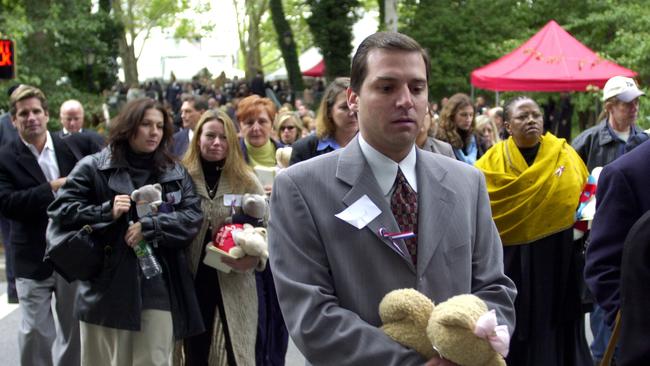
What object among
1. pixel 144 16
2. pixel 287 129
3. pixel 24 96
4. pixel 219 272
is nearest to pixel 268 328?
pixel 219 272

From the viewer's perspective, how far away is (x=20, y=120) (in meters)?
6.61

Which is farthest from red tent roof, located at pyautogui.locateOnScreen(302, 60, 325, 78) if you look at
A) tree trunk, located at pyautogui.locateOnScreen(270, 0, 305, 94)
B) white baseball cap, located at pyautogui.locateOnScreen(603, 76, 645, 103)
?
white baseball cap, located at pyautogui.locateOnScreen(603, 76, 645, 103)

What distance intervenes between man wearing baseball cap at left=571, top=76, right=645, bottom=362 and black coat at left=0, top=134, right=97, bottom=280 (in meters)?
4.30

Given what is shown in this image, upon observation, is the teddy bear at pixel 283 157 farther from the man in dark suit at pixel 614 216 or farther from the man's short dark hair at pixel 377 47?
the man's short dark hair at pixel 377 47

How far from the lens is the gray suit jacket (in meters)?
2.67

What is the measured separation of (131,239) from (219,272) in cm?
73

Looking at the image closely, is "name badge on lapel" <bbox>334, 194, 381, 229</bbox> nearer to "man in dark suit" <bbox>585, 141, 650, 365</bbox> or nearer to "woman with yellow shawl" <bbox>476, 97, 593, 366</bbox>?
"man in dark suit" <bbox>585, 141, 650, 365</bbox>

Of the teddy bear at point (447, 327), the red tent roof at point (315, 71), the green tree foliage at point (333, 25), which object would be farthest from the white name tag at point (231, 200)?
the red tent roof at point (315, 71)

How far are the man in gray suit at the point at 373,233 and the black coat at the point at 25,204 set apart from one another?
3882 millimetres

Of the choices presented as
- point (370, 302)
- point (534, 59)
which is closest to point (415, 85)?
point (370, 302)

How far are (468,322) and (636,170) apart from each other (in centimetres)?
110

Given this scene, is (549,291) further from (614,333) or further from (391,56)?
(391,56)

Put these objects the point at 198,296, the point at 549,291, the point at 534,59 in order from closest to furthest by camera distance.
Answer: the point at 198,296 < the point at 549,291 < the point at 534,59

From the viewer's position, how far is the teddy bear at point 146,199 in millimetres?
5211
